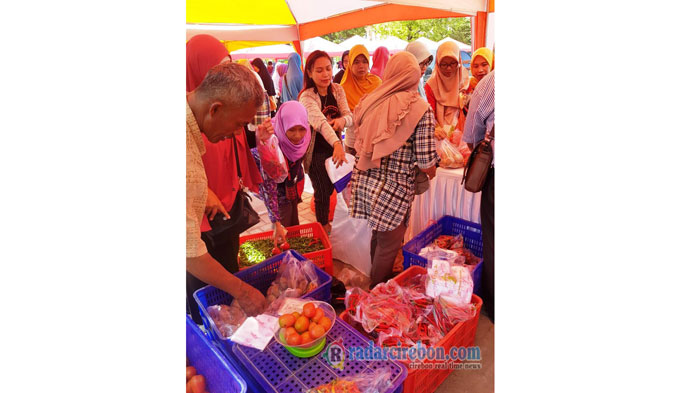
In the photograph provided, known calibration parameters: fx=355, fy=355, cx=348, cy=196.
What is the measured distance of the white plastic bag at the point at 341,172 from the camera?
262cm

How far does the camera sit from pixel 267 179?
236 cm

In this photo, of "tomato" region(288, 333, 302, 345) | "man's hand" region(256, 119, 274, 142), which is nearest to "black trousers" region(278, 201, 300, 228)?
"man's hand" region(256, 119, 274, 142)

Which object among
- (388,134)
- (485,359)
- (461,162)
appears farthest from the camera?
(461,162)

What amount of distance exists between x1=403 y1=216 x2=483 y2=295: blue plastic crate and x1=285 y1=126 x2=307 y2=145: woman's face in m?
1.01

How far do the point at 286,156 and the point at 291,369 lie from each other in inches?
58.5

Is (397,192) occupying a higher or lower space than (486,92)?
lower

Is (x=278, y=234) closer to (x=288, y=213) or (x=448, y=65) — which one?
(x=288, y=213)

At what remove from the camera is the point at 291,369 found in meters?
1.31

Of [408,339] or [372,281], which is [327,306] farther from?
[372,281]

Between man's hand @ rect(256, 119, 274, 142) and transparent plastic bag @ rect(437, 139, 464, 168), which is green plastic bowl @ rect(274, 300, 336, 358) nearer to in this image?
man's hand @ rect(256, 119, 274, 142)

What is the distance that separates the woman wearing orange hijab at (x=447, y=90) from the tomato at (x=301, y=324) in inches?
77.1

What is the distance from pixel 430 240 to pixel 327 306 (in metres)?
1.21

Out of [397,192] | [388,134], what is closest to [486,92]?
[388,134]

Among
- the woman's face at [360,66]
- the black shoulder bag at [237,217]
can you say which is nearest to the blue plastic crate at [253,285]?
the black shoulder bag at [237,217]
